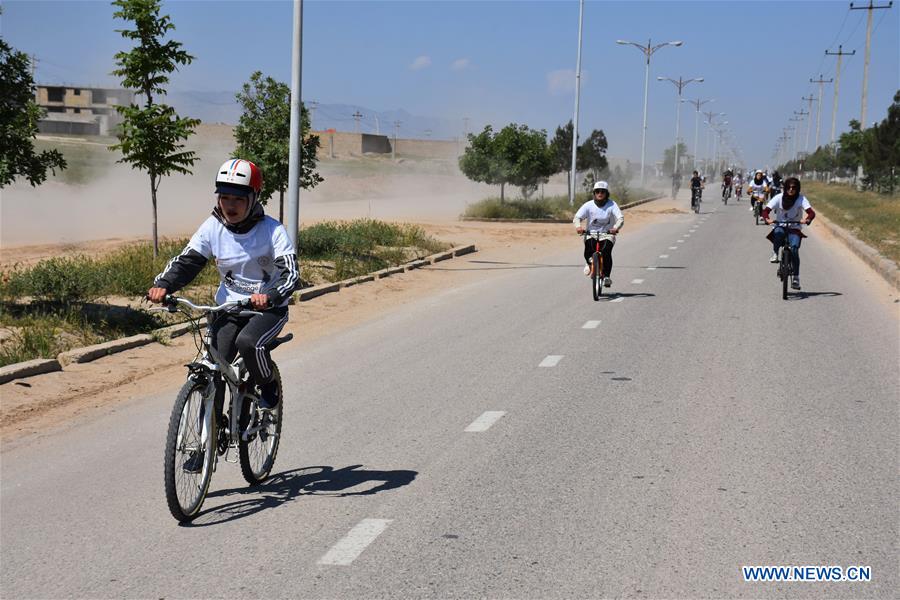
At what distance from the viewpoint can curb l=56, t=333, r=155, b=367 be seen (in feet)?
34.4

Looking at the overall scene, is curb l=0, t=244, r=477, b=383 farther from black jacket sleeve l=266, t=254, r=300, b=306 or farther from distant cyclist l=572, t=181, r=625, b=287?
black jacket sleeve l=266, t=254, r=300, b=306

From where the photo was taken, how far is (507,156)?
38.7m

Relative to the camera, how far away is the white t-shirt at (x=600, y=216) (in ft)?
53.7

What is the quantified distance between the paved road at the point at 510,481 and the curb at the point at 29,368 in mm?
1246

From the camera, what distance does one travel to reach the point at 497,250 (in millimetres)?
27047

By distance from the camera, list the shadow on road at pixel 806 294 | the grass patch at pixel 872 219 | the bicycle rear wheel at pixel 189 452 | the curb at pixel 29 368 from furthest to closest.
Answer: the grass patch at pixel 872 219 < the shadow on road at pixel 806 294 < the curb at pixel 29 368 < the bicycle rear wheel at pixel 189 452

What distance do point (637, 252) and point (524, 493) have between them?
2031 centimetres

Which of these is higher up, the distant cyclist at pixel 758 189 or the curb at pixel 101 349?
the distant cyclist at pixel 758 189

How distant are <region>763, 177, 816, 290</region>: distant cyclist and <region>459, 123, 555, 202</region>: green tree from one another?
2183 centimetres

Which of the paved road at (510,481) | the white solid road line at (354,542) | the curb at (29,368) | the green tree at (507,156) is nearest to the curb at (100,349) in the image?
the curb at (29,368)

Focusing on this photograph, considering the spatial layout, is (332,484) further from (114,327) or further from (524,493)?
(114,327)

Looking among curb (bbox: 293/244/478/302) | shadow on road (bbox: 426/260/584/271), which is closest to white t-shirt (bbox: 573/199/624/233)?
curb (bbox: 293/244/478/302)

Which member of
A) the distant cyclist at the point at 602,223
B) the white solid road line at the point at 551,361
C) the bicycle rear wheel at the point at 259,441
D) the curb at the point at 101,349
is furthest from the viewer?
the distant cyclist at the point at 602,223

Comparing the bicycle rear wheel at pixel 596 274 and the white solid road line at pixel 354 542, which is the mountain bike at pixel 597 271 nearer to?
the bicycle rear wheel at pixel 596 274
